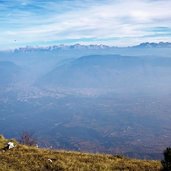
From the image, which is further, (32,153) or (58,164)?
(32,153)

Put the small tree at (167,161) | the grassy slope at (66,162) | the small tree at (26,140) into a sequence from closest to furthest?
the small tree at (167,161) → the grassy slope at (66,162) → the small tree at (26,140)

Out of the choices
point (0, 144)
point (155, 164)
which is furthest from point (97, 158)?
point (0, 144)

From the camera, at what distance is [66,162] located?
2205 cm

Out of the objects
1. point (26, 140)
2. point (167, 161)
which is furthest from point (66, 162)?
point (26, 140)

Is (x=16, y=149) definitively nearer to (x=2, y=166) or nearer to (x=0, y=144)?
(x=0, y=144)

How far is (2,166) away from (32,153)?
323cm

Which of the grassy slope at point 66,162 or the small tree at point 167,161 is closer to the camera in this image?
the small tree at point 167,161

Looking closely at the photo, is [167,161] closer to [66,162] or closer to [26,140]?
[66,162]

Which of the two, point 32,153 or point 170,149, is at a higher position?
point 170,149

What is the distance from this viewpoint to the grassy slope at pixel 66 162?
21016 mm

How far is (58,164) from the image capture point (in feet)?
70.1

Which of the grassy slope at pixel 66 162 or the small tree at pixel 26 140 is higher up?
the grassy slope at pixel 66 162

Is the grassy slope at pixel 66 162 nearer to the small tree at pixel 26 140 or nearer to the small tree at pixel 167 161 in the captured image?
the small tree at pixel 167 161

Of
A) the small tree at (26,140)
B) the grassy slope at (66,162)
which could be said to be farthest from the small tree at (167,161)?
the small tree at (26,140)
